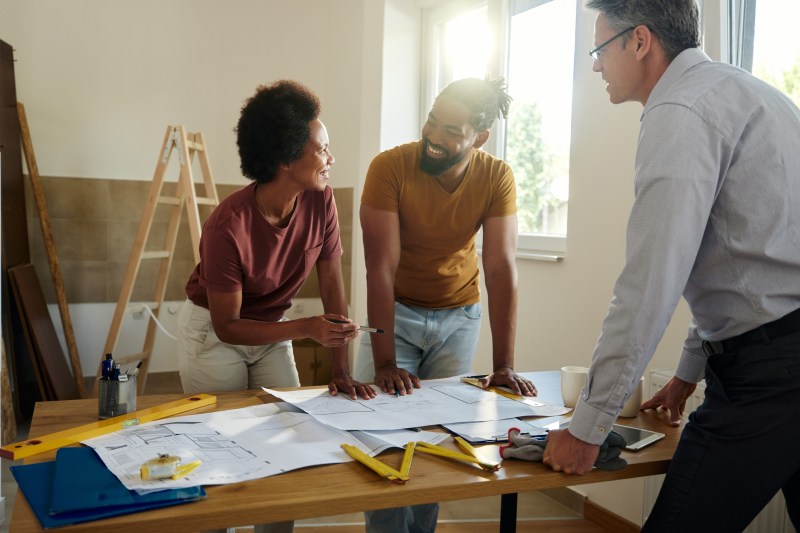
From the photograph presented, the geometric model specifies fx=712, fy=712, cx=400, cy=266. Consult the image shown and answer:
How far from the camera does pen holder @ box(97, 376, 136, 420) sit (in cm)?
140

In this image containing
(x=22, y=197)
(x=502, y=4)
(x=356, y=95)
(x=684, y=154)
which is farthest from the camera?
(x=356, y=95)

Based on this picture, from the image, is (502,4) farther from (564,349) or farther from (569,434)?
(569,434)

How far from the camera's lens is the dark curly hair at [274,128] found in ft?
6.40

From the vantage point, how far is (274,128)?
196 cm

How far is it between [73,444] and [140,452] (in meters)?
0.15

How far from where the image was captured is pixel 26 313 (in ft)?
13.3

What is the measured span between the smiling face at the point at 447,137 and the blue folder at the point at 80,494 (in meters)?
1.23

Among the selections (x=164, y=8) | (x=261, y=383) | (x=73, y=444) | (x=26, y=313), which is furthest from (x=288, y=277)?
(x=164, y=8)

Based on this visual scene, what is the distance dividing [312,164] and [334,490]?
110 centimetres

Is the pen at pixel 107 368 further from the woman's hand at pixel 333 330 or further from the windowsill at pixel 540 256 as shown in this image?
the windowsill at pixel 540 256

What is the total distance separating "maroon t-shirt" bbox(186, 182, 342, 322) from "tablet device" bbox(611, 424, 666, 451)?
3.26 ft

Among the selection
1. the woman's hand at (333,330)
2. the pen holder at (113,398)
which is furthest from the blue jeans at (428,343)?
the pen holder at (113,398)

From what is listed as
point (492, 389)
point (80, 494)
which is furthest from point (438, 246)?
point (80, 494)

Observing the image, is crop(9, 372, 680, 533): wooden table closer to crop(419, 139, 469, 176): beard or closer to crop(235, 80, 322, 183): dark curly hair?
crop(235, 80, 322, 183): dark curly hair
